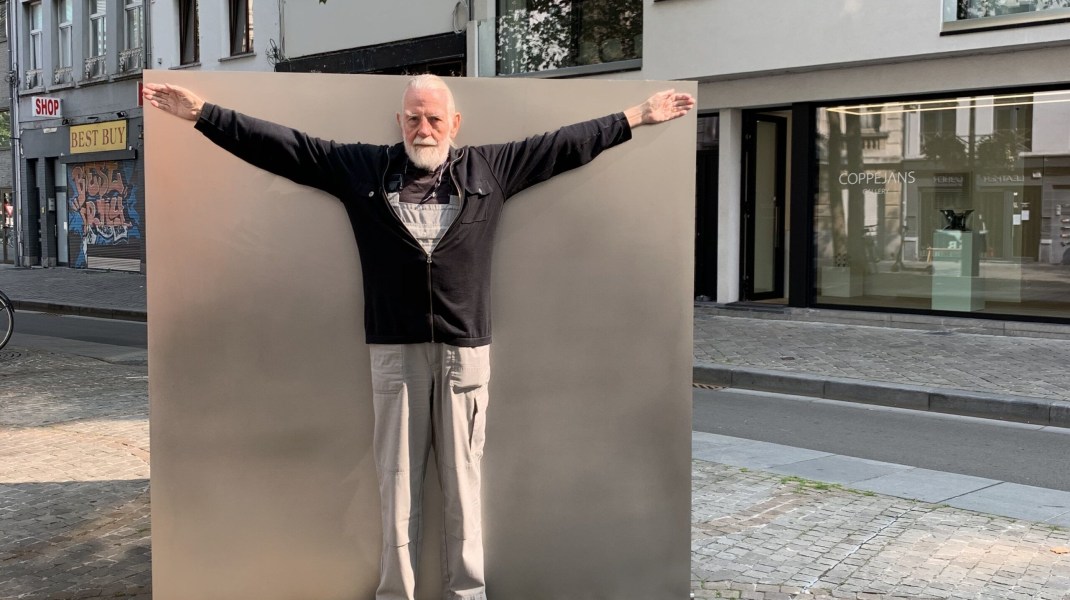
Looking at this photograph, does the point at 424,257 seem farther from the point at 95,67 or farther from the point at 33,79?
the point at 33,79

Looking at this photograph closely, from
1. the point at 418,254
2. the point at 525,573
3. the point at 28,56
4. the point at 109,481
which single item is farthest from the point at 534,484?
the point at 28,56

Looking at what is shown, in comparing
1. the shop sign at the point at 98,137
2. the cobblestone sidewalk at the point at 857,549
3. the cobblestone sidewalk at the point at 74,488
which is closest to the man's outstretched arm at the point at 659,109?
the cobblestone sidewalk at the point at 857,549

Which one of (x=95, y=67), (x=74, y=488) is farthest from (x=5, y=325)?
(x=95, y=67)

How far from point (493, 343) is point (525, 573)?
80 cm

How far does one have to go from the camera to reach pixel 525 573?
3.54 m

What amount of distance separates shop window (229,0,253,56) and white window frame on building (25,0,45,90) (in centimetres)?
806

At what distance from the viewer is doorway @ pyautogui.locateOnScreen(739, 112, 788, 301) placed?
50.5ft

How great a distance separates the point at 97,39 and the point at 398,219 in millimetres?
26582

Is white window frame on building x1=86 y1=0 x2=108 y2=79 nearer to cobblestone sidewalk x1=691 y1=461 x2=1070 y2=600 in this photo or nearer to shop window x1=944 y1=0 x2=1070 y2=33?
shop window x1=944 y1=0 x2=1070 y2=33

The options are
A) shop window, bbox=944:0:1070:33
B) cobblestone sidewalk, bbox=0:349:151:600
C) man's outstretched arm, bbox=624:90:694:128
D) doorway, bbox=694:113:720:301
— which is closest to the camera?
man's outstretched arm, bbox=624:90:694:128

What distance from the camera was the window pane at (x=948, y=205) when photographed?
12.4 meters

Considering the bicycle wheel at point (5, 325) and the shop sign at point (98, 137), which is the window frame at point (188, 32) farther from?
the bicycle wheel at point (5, 325)

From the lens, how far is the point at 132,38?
83.9 feet

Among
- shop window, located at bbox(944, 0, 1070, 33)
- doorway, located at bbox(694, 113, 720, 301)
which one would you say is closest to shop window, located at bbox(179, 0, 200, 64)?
doorway, located at bbox(694, 113, 720, 301)
